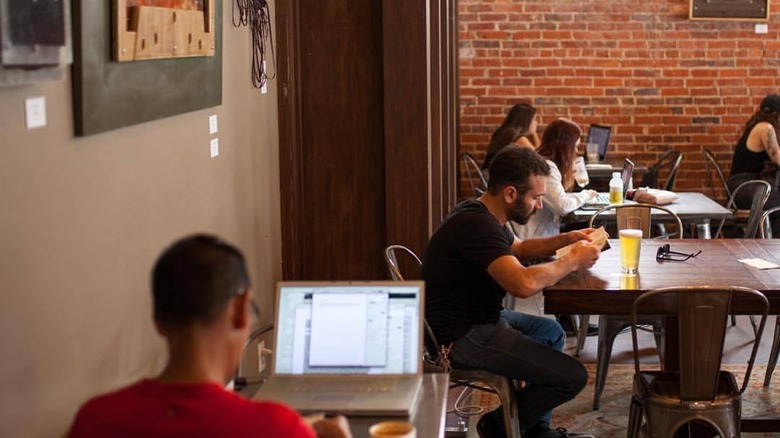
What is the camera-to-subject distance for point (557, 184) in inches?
214

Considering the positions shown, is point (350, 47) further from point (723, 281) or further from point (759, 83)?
point (759, 83)

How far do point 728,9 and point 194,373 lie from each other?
27.5 feet

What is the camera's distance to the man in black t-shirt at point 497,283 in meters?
3.53

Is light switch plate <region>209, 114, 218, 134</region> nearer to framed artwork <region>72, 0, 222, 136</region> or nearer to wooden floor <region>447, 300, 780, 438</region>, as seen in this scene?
framed artwork <region>72, 0, 222, 136</region>

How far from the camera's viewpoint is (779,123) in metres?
8.08

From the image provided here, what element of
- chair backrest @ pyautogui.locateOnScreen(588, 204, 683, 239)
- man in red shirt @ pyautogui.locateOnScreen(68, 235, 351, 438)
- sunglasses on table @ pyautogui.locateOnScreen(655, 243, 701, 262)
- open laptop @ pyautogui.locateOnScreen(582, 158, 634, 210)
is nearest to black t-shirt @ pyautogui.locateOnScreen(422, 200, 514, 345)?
sunglasses on table @ pyautogui.locateOnScreen(655, 243, 701, 262)

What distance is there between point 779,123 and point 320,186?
450cm

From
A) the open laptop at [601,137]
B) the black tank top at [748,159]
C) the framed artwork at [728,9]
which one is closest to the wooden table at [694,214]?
the black tank top at [748,159]

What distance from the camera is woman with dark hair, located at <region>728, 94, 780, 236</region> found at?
797cm

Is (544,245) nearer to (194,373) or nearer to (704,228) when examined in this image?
(704,228)

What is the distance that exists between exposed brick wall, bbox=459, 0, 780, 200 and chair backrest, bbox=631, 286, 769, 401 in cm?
604

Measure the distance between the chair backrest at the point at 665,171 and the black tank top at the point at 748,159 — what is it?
1.38 feet

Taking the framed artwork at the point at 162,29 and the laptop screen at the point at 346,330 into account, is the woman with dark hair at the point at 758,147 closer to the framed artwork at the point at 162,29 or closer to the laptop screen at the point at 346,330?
the framed artwork at the point at 162,29

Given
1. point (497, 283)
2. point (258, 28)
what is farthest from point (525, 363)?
point (258, 28)
